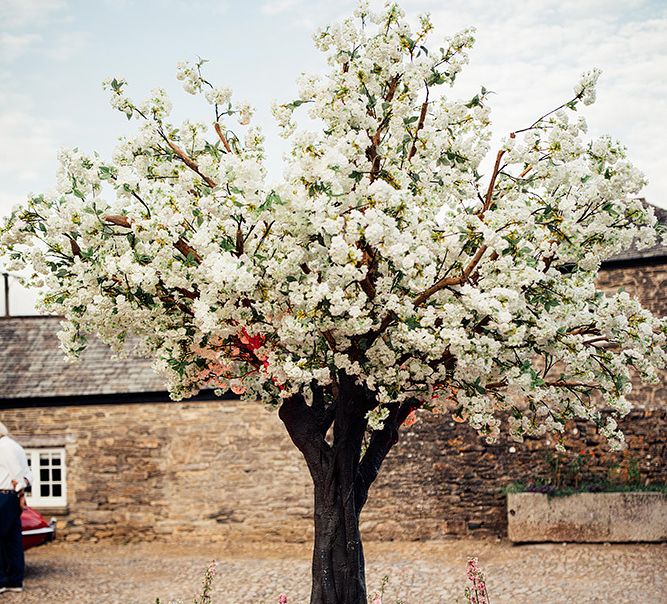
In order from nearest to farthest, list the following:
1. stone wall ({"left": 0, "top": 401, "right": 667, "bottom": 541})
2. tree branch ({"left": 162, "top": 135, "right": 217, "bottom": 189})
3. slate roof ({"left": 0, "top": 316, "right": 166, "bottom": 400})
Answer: tree branch ({"left": 162, "top": 135, "right": 217, "bottom": 189})
stone wall ({"left": 0, "top": 401, "right": 667, "bottom": 541})
slate roof ({"left": 0, "top": 316, "right": 166, "bottom": 400})

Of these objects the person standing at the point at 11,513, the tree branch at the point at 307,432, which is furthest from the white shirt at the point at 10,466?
the tree branch at the point at 307,432

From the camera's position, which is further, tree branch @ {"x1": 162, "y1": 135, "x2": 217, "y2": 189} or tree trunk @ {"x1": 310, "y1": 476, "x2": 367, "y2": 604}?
tree trunk @ {"x1": 310, "y1": 476, "x2": 367, "y2": 604}

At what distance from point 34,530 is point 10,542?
129cm

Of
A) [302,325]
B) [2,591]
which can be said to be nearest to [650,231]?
[302,325]

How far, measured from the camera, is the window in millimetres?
17062

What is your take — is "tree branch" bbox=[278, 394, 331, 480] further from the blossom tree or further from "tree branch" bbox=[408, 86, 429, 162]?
"tree branch" bbox=[408, 86, 429, 162]

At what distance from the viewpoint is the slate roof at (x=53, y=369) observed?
17016 mm

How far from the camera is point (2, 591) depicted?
11750mm

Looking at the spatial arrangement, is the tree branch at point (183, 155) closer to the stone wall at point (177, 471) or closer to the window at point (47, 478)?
the stone wall at point (177, 471)

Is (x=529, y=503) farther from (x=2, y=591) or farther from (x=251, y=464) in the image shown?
(x=2, y=591)

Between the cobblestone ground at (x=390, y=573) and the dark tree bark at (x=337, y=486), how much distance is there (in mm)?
3019

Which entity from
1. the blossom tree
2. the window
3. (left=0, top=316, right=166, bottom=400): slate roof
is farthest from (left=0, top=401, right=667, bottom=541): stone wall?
the blossom tree

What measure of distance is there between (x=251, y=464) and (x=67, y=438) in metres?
4.13

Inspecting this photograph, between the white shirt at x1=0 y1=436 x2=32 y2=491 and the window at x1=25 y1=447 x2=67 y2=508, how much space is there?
5262mm
